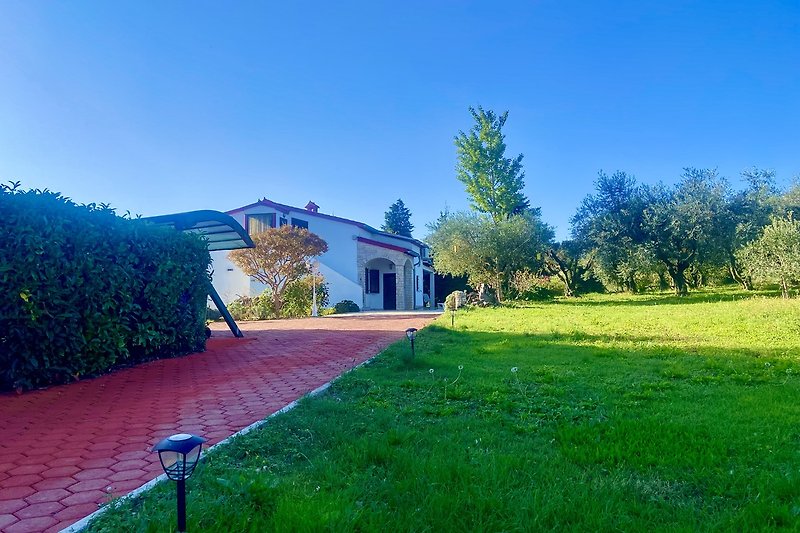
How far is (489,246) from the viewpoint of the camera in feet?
74.7

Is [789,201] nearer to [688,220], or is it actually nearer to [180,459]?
[688,220]

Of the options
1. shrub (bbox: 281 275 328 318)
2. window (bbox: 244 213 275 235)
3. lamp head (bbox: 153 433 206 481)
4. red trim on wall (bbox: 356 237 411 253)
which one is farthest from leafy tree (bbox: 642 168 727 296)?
lamp head (bbox: 153 433 206 481)

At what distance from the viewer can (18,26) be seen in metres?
8.39

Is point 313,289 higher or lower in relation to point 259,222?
lower

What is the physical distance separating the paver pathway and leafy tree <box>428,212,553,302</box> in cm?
1554

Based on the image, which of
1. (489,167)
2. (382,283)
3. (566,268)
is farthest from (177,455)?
(566,268)

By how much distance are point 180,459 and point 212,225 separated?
8388mm

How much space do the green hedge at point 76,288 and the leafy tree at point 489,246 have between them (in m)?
17.1

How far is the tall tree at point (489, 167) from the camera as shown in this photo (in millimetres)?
33188

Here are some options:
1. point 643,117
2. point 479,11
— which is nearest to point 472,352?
point 479,11

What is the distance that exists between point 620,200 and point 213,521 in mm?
25141

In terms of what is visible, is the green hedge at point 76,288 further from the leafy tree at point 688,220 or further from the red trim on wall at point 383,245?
the leafy tree at point 688,220

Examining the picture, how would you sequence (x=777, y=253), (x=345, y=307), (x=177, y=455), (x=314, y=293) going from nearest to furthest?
(x=177, y=455) < (x=777, y=253) < (x=314, y=293) < (x=345, y=307)

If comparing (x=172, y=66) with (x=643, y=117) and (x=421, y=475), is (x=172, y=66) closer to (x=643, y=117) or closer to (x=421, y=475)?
(x=421, y=475)
